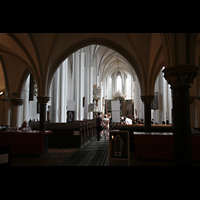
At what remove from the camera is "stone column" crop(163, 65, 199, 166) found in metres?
3.79

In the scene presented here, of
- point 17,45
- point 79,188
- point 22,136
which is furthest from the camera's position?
point 17,45

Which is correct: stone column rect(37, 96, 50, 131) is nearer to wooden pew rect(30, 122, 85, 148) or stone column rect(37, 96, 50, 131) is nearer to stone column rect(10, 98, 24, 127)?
wooden pew rect(30, 122, 85, 148)

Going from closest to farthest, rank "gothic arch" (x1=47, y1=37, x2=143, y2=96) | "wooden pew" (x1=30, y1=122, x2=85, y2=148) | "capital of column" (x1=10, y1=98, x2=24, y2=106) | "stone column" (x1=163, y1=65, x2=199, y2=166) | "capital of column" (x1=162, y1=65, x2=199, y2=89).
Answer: "stone column" (x1=163, y1=65, x2=199, y2=166), "capital of column" (x1=162, y1=65, x2=199, y2=89), "wooden pew" (x1=30, y1=122, x2=85, y2=148), "gothic arch" (x1=47, y1=37, x2=143, y2=96), "capital of column" (x1=10, y1=98, x2=24, y2=106)

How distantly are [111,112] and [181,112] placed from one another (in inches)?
167

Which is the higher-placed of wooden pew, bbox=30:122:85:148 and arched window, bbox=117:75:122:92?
arched window, bbox=117:75:122:92

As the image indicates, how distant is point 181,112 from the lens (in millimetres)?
3879

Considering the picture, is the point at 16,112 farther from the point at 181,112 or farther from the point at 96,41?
the point at 181,112

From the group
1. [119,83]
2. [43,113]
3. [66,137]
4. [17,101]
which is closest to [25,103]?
[17,101]

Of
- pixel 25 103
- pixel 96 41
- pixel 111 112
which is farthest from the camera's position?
pixel 25 103

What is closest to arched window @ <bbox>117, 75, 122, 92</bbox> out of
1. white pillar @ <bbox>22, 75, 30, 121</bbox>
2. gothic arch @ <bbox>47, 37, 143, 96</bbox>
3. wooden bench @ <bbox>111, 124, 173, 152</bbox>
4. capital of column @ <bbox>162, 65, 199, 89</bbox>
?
white pillar @ <bbox>22, 75, 30, 121</bbox>
